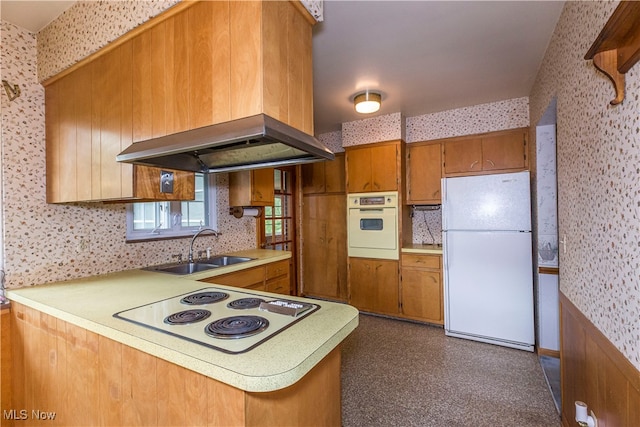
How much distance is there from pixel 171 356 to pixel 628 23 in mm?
1733

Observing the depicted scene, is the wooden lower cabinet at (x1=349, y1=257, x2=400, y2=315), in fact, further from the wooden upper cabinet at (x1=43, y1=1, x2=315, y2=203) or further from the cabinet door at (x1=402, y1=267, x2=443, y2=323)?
the wooden upper cabinet at (x1=43, y1=1, x2=315, y2=203)

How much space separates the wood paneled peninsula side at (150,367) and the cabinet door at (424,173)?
256cm

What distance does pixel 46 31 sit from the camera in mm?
1896

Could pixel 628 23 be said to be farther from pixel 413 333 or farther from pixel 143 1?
pixel 413 333

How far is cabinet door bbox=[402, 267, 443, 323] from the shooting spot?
129 inches

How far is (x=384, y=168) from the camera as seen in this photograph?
357cm

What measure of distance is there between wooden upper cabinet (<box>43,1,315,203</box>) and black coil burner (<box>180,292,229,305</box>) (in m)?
0.60

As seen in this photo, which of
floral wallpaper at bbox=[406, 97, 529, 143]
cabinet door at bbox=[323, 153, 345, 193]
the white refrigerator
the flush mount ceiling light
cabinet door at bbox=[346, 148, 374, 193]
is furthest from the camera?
cabinet door at bbox=[323, 153, 345, 193]

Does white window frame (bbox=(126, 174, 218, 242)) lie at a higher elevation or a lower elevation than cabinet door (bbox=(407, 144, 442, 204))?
lower

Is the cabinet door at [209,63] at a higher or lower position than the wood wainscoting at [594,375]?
higher

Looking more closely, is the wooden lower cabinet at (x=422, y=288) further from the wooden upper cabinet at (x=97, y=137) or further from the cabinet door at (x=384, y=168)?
the wooden upper cabinet at (x=97, y=137)

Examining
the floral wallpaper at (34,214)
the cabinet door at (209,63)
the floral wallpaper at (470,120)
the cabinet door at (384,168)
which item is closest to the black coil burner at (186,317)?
the cabinet door at (209,63)

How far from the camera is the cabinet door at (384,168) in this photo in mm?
3512

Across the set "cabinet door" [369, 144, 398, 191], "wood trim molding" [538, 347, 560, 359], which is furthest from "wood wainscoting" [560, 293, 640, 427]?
"cabinet door" [369, 144, 398, 191]
